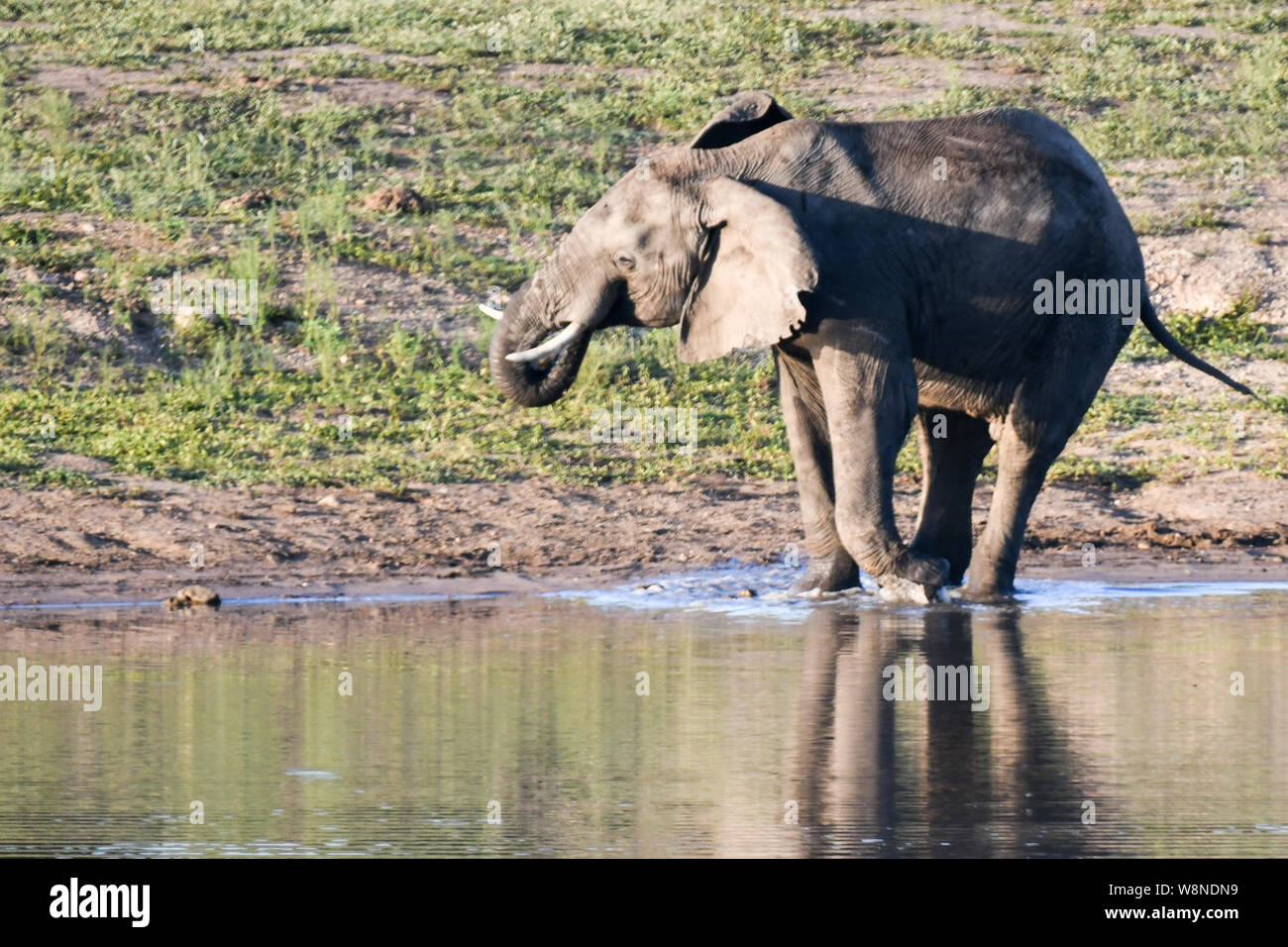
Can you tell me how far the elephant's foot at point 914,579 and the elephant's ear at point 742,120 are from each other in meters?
2.10

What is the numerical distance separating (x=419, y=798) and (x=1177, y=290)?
1032cm

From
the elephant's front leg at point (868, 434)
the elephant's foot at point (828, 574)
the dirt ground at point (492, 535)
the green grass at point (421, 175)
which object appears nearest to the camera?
the elephant's front leg at point (868, 434)

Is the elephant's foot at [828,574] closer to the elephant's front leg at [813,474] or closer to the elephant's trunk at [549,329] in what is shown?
the elephant's front leg at [813,474]

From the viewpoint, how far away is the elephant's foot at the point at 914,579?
441 inches

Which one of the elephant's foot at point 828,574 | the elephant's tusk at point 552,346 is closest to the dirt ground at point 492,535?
the elephant's foot at point 828,574

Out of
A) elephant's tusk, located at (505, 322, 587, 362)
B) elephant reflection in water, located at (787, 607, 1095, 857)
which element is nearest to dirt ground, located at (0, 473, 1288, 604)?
elephant's tusk, located at (505, 322, 587, 362)

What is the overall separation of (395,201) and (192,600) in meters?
6.16

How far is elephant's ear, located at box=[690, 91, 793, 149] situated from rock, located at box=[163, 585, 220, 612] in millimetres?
3077

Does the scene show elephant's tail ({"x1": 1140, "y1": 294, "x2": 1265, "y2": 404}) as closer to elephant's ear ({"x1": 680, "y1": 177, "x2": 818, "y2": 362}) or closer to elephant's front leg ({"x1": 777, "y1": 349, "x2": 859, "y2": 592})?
elephant's front leg ({"x1": 777, "y1": 349, "x2": 859, "y2": 592})

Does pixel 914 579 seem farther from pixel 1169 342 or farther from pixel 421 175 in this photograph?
pixel 421 175

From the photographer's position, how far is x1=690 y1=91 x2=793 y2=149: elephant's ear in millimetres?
11328

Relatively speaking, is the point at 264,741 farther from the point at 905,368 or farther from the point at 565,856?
the point at 905,368

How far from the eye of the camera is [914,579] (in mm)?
11258
